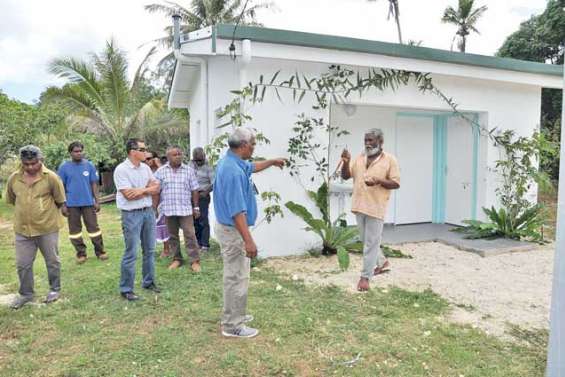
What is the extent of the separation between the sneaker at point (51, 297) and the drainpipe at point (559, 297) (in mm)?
4542

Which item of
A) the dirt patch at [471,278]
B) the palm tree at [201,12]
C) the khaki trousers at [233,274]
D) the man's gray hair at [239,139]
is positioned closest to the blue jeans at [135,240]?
the khaki trousers at [233,274]

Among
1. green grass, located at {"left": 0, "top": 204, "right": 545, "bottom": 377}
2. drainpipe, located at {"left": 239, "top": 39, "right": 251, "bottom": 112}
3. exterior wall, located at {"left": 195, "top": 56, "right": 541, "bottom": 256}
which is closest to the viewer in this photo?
green grass, located at {"left": 0, "top": 204, "right": 545, "bottom": 377}

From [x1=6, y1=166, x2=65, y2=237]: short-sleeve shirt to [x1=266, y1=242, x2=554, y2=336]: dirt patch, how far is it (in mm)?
2845

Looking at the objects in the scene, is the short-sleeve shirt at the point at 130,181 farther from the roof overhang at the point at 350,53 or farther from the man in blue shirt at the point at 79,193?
the roof overhang at the point at 350,53

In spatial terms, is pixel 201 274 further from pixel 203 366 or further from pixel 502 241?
pixel 502 241

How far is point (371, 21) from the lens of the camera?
2197cm

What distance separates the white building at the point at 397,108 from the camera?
6.32 meters

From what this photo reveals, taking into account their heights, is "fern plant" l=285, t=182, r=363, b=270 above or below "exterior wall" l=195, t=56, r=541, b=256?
below

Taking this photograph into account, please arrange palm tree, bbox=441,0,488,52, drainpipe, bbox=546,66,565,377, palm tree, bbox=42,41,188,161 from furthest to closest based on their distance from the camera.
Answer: palm tree, bbox=441,0,488,52 → palm tree, bbox=42,41,188,161 → drainpipe, bbox=546,66,565,377

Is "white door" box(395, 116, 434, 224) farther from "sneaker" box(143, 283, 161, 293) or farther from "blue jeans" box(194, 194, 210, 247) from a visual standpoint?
"sneaker" box(143, 283, 161, 293)

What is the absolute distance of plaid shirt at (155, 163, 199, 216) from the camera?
5.77 m

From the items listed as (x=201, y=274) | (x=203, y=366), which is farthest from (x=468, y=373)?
(x=201, y=274)

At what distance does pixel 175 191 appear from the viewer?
577 cm

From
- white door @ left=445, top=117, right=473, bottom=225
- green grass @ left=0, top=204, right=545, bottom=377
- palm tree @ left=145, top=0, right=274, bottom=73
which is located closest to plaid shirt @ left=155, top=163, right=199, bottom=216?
green grass @ left=0, top=204, right=545, bottom=377
